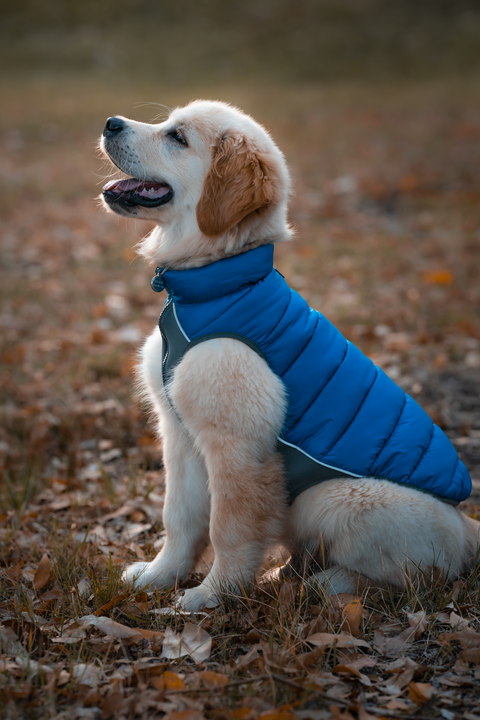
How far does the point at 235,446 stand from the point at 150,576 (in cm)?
79

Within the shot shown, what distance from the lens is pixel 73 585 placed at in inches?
96.1

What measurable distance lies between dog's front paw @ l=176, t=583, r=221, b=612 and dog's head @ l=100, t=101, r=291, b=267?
4.49ft

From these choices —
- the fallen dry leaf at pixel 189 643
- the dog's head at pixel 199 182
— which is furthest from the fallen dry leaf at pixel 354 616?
the dog's head at pixel 199 182

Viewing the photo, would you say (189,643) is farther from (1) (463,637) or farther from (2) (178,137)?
(2) (178,137)

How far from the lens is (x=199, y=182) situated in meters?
2.59

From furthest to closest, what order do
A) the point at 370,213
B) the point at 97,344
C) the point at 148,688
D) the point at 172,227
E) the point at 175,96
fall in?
1. the point at 175,96
2. the point at 370,213
3. the point at 97,344
4. the point at 172,227
5. the point at 148,688

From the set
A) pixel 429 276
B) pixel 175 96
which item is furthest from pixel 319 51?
pixel 429 276

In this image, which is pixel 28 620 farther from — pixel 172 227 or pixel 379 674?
pixel 172 227

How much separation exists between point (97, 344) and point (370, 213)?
5.16 metres

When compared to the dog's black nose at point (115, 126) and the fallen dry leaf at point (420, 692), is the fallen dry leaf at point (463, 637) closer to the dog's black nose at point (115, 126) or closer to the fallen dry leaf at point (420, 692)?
the fallen dry leaf at point (420, 692)

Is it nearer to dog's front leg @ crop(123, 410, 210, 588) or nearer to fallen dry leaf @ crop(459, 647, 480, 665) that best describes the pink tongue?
dog's front leg @ crop(123, 410, 210, 588)

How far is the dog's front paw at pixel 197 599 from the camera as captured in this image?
2.30m

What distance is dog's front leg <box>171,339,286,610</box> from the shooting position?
2262 mm

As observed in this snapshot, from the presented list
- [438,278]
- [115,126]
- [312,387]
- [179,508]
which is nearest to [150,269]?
[438,278]
